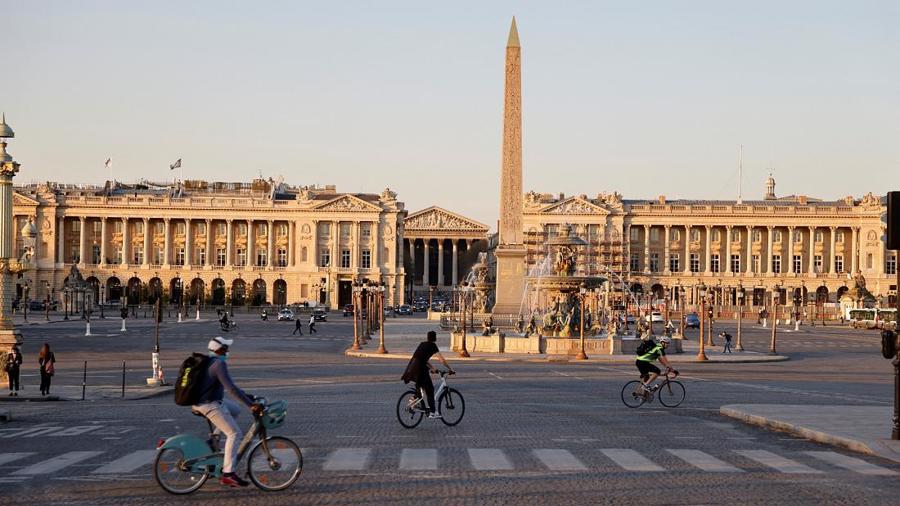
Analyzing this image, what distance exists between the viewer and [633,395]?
28438 mm

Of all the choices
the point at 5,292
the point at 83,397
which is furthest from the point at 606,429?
the point at 5,292

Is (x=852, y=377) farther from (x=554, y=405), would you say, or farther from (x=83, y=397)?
(x=83, y=397)

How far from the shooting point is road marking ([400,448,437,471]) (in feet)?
56.1

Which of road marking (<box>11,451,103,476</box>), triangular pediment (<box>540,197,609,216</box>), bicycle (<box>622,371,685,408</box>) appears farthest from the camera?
triangular pediment (<box>540,197,609,216</box>)

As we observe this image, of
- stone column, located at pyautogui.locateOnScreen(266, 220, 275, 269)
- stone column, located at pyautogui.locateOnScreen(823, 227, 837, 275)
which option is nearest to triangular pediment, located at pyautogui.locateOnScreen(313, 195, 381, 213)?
stone column, located at pyautogui.locateOnScreen(266, 220, 275, 269)

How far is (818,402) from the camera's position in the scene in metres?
30.0

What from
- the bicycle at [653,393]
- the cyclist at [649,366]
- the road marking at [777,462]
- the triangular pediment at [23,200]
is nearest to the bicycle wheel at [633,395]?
the bicycle at [653,393]

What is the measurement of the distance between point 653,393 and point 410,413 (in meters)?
Result: 7.78

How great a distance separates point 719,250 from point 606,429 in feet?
495

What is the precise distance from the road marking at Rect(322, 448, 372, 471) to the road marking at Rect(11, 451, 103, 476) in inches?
134

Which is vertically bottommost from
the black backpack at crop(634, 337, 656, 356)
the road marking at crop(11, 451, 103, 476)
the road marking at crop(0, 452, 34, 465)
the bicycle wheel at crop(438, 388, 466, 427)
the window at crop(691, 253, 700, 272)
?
the road marking at crop(0, 452, 34, 465)

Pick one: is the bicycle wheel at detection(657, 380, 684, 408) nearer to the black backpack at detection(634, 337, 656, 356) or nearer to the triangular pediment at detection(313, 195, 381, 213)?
the black backpack at detection(634, 337, 656, 356)

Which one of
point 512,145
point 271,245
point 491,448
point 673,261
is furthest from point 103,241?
point 491,448

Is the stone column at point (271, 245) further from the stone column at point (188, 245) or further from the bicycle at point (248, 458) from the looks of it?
the bicycle at point (248, 458)
